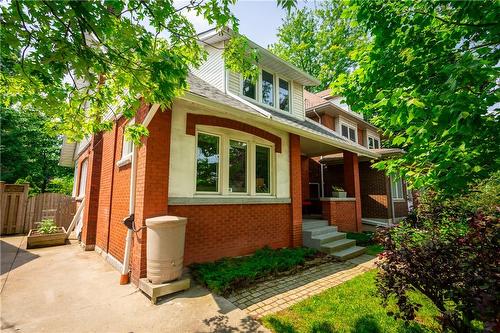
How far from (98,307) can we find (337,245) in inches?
249

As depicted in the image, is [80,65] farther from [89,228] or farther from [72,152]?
[72,152]

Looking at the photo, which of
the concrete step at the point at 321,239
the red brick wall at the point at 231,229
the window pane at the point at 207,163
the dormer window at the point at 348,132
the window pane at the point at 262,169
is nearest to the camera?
the red brick wall at the point at 231,229

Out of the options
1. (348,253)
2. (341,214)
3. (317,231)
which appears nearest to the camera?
(348,253)

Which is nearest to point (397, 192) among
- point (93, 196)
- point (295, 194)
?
point (295, 194)

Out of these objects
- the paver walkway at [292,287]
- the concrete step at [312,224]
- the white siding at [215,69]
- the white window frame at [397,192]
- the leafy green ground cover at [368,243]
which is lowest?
the paver walkway at [292,287]

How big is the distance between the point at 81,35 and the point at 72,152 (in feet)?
50.5

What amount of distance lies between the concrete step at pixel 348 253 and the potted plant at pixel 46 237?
392 inches

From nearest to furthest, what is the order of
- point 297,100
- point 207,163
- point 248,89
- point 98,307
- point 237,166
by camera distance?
point 98,307 → point 207,163 → point 237,166 → point 248,89 → point 297,100

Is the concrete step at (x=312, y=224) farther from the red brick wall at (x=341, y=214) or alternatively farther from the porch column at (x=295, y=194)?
the porch column at (x=295, y=194)

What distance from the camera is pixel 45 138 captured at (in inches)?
883

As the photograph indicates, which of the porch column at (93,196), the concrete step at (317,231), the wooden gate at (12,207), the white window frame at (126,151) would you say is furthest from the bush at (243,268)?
the wooden gate at (12,207)

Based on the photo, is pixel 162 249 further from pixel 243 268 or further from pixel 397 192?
pixel 397 192

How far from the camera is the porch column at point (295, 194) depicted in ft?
25.1

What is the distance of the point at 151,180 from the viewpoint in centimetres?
489
